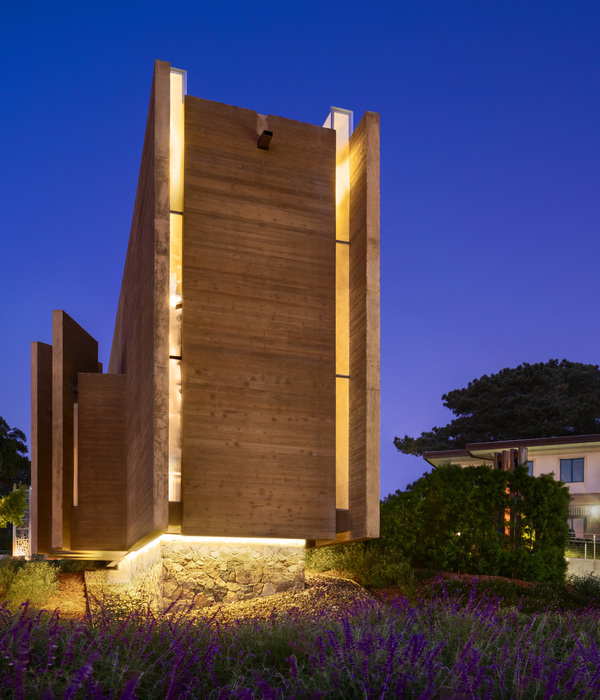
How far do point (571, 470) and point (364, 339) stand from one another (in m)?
17.7

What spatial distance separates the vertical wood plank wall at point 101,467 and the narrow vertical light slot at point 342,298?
13.2 ft

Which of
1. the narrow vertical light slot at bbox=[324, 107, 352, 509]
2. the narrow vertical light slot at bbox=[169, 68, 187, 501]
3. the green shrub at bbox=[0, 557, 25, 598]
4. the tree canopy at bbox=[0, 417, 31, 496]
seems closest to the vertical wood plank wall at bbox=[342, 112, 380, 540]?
the narrow vertical light slot at bbox=[324, 107, 352, 509]

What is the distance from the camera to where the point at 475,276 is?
11962cm

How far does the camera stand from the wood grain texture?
10789mm

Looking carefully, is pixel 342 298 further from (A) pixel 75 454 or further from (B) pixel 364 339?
(A) pixel 75 454

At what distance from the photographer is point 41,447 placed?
15.0m

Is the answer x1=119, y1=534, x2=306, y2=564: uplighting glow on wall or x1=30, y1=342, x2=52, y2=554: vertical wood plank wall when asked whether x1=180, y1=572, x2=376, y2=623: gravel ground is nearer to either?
x1=119, y1=534, x2=306, y2=564: uplighting glow on wall

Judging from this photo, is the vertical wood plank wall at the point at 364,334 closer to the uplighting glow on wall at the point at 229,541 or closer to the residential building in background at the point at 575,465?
the uplighting glow on wall at the point at 229,541

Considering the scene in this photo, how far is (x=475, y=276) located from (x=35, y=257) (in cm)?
8794

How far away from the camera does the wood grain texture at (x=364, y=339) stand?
1079 cm

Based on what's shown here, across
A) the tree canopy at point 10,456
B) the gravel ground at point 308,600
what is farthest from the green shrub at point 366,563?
the tree canopy at point 10,456

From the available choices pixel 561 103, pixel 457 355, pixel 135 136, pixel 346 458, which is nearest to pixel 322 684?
pixel 346 458

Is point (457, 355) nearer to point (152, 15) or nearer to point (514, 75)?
point (514, 75)

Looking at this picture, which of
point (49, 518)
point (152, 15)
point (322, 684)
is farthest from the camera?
point (152, 15)
